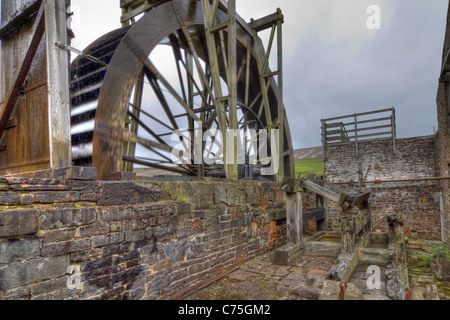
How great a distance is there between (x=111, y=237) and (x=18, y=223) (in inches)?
32.5

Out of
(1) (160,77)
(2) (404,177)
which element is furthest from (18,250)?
(2) (404,177)

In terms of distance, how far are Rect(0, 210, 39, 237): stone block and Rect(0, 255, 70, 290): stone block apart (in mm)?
228

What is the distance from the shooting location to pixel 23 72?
3465 millimetres

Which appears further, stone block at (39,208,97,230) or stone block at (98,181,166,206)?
stone block at (98,181,166,206)

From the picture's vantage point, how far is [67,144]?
3.23m

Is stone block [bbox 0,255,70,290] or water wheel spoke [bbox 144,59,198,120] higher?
water wheel spoke [bbox 144,59,198,120]

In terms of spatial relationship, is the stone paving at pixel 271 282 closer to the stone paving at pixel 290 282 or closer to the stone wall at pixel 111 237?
the stone paving at pixel 290 282

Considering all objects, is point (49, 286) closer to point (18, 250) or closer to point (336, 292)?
point (18, 250)

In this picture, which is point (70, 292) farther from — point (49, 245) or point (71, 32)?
point (71, 32)

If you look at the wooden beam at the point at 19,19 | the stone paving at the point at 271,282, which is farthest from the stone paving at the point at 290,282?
the wooden beam at the point at 19,19

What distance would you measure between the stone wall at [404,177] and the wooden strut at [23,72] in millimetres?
10168

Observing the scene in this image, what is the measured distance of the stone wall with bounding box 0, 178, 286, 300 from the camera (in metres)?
2.12

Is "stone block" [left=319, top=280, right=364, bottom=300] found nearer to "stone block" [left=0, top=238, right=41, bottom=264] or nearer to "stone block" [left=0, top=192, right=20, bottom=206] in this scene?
"stone block" [left=0, top=238, right=41, bottom=264]

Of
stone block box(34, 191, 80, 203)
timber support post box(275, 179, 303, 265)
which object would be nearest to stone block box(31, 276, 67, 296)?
stone block box(34, 191, 80, 203)
